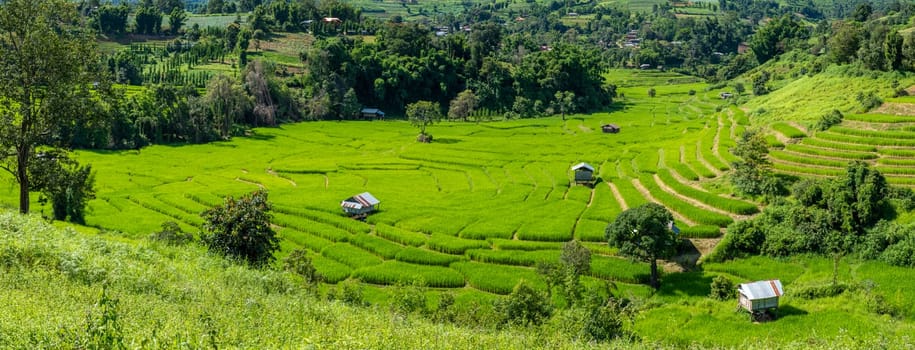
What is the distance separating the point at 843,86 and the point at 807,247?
38778mm

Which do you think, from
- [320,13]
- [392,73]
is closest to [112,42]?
[320,13]

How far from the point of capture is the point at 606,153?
7681 cm

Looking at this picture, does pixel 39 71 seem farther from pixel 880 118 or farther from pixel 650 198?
pixel 880 118

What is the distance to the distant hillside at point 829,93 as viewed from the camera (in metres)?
62.2

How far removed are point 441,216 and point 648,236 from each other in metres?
19.3

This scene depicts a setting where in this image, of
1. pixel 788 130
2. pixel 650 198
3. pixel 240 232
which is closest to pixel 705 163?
pixel 788 130

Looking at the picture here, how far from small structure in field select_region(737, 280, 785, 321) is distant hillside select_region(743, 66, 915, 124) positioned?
34.4 m

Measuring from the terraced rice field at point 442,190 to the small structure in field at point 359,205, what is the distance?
88 cm

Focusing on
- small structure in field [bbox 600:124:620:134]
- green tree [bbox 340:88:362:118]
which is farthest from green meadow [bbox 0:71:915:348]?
green tree [bbox 340:88:362:118]

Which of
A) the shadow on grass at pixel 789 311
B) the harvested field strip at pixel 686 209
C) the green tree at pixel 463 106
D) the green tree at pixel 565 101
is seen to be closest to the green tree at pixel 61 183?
the shadow on grass at pixel 789 311

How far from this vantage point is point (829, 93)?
6900 centimetres

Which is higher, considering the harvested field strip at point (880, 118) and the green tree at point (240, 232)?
the harvested field strip at point (880, 118)

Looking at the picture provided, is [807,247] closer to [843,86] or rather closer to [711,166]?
[711,166]

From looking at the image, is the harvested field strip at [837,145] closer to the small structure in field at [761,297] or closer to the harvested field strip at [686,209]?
the harvested field strip at [686,209]
